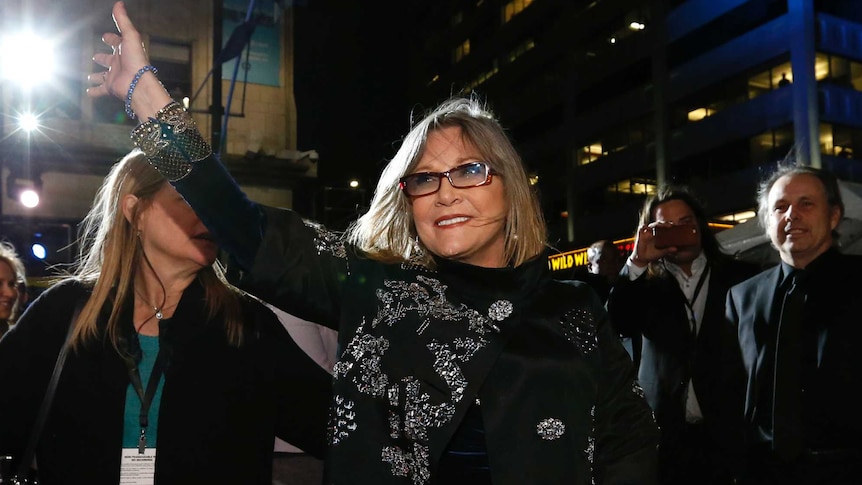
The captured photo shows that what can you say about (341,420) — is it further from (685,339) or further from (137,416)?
(685,339)

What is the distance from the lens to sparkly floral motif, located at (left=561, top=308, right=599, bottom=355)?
1858 mm

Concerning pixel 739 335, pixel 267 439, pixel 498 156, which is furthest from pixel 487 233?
pixel 739 335

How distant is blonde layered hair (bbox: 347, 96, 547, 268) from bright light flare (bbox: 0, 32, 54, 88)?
1234 cm

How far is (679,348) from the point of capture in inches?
162

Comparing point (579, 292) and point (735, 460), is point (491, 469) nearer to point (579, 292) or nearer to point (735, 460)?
point (579, 292)

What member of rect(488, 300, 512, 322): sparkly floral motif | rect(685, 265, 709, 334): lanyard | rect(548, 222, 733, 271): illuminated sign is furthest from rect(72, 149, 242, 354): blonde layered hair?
rect(548, 222, 733, 271): illuminated sign

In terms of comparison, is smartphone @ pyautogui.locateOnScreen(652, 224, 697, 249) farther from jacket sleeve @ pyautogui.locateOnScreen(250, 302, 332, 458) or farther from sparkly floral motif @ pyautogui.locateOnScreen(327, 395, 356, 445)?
sparkly floral motif @ pyautogui.locateOnScreen(327, 395, 356, 445)

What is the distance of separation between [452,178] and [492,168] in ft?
0.44

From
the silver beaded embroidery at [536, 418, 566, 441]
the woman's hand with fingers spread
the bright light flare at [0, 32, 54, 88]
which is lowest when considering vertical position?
the silver beaded embroidery at [536, 418, 566, 441]

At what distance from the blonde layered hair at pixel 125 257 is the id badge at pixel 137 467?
1.42ft

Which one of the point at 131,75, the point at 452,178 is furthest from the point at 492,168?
the point at 131,75

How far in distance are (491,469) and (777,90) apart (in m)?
30.9

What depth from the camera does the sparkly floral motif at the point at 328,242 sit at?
1.74m

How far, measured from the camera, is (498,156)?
2.00m
